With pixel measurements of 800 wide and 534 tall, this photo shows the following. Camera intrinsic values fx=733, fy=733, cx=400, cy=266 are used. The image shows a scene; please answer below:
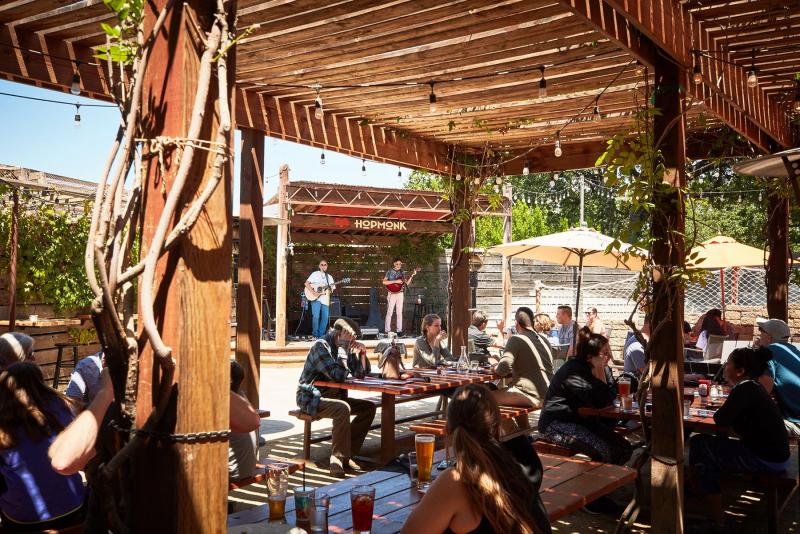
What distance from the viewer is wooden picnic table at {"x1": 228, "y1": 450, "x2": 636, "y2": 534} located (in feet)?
9.00

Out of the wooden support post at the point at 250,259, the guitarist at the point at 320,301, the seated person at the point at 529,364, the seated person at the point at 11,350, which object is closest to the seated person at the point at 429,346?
the seated person at the point at 529,364

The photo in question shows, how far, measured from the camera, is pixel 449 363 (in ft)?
25.6

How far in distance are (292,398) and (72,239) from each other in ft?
11.7

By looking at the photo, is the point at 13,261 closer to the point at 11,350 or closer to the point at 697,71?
the point at 11,350

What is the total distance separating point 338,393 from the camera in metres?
6.46

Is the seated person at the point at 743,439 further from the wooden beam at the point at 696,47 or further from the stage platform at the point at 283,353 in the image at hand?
the stage platform at the point at 283,353

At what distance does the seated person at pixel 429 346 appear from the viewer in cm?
764

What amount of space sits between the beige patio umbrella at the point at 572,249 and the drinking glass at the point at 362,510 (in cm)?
587

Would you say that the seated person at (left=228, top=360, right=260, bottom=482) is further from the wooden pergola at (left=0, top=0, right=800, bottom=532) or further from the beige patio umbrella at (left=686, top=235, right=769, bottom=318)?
the beige patio umbrella at (left=686, top=235, right=769, bottom=318)

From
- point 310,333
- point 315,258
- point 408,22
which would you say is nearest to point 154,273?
point 408,22

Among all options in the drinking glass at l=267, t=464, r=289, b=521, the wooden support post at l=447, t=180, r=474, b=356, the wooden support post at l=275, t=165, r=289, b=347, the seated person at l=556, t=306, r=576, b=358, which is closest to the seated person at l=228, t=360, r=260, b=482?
the drinking glass at l=267, t=464, r=289, b=521

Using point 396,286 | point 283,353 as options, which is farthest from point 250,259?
point 396,286

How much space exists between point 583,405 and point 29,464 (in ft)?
11.9

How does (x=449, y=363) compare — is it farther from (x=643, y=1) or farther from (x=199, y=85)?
(x=199, y=85)
